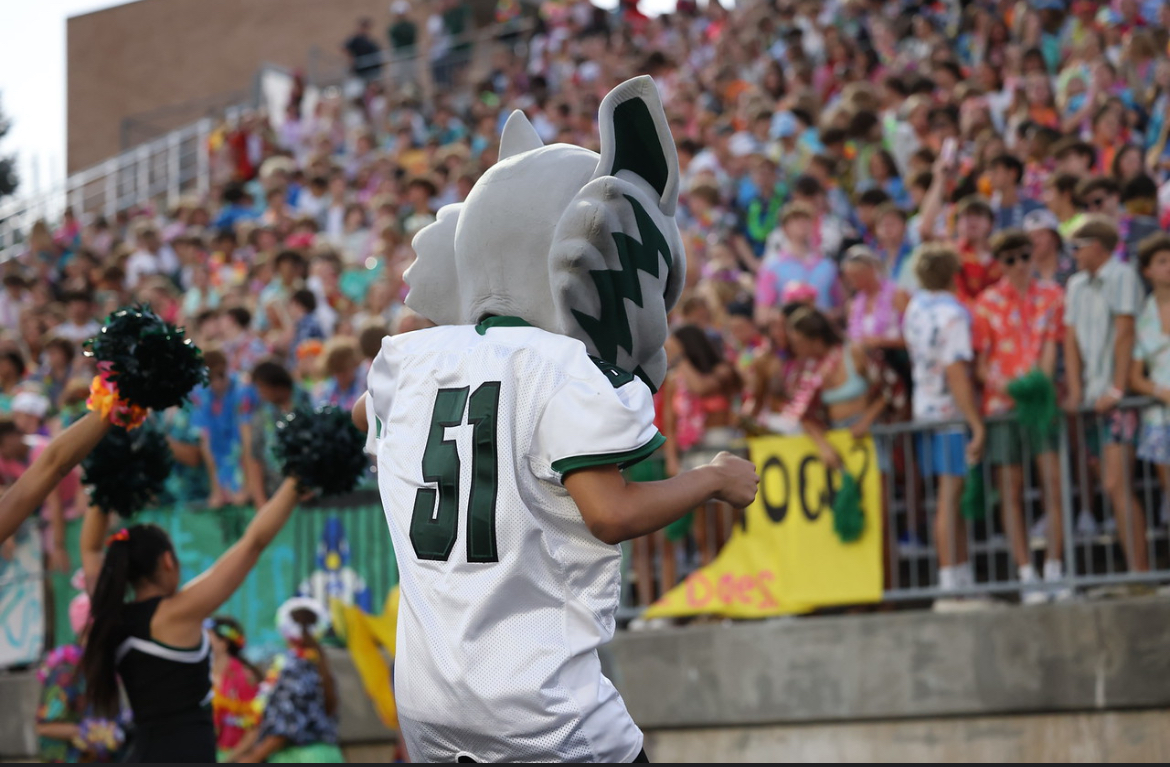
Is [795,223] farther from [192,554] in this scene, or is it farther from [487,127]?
[487,127]

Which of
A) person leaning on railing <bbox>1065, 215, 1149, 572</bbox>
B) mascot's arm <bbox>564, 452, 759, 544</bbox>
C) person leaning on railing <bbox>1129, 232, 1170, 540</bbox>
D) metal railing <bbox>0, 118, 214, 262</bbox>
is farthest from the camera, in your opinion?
metal railing <bbox>0, 118, 214, 262</bbox>

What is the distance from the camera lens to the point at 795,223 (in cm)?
906

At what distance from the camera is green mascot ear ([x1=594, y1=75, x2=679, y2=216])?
341 centimetres

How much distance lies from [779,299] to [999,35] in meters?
3.84

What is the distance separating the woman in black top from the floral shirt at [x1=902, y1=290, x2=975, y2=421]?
11.9 feet

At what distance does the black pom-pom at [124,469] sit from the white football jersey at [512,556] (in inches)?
69.6

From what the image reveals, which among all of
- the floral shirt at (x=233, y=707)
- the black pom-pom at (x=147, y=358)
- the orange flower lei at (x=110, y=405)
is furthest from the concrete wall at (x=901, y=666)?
the orange flower lei at (x=110, y=405)

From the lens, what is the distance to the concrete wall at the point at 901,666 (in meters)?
6.97

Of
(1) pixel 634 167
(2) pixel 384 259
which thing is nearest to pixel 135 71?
(2) pixel 384 259

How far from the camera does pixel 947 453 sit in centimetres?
732

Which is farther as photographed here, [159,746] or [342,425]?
[159,746]

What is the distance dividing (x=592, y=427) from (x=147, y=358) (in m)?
1.58

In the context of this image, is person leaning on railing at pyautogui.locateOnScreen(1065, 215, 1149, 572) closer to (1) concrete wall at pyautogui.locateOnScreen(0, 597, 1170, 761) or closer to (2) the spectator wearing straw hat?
(2) the spectator wearing straw hat

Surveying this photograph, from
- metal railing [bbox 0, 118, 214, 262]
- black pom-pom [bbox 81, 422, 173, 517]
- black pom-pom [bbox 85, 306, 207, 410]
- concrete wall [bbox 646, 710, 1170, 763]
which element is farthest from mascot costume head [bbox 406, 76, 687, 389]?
metal railing [bbox 0, 118, 214, 262]
